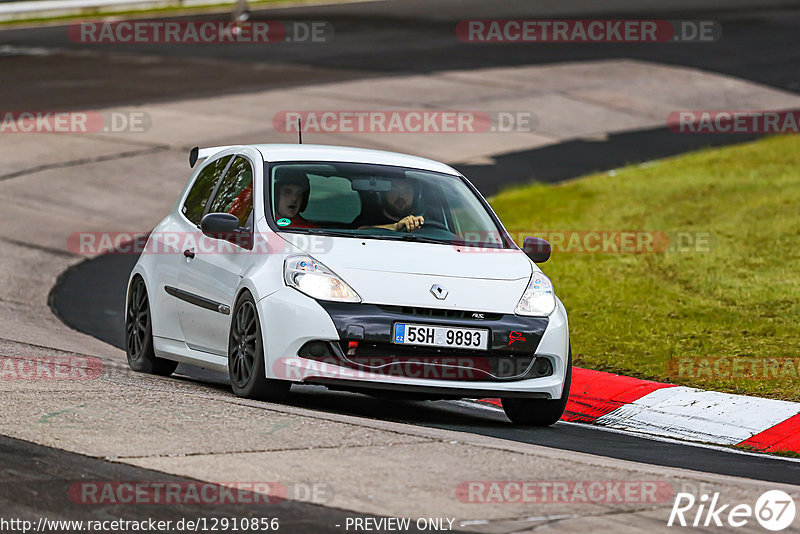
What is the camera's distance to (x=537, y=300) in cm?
853

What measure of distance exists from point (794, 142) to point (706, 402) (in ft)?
47.7

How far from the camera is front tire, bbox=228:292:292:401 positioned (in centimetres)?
826

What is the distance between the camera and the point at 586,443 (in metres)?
8.35

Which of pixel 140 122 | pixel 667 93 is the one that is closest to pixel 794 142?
pixel 667 93
